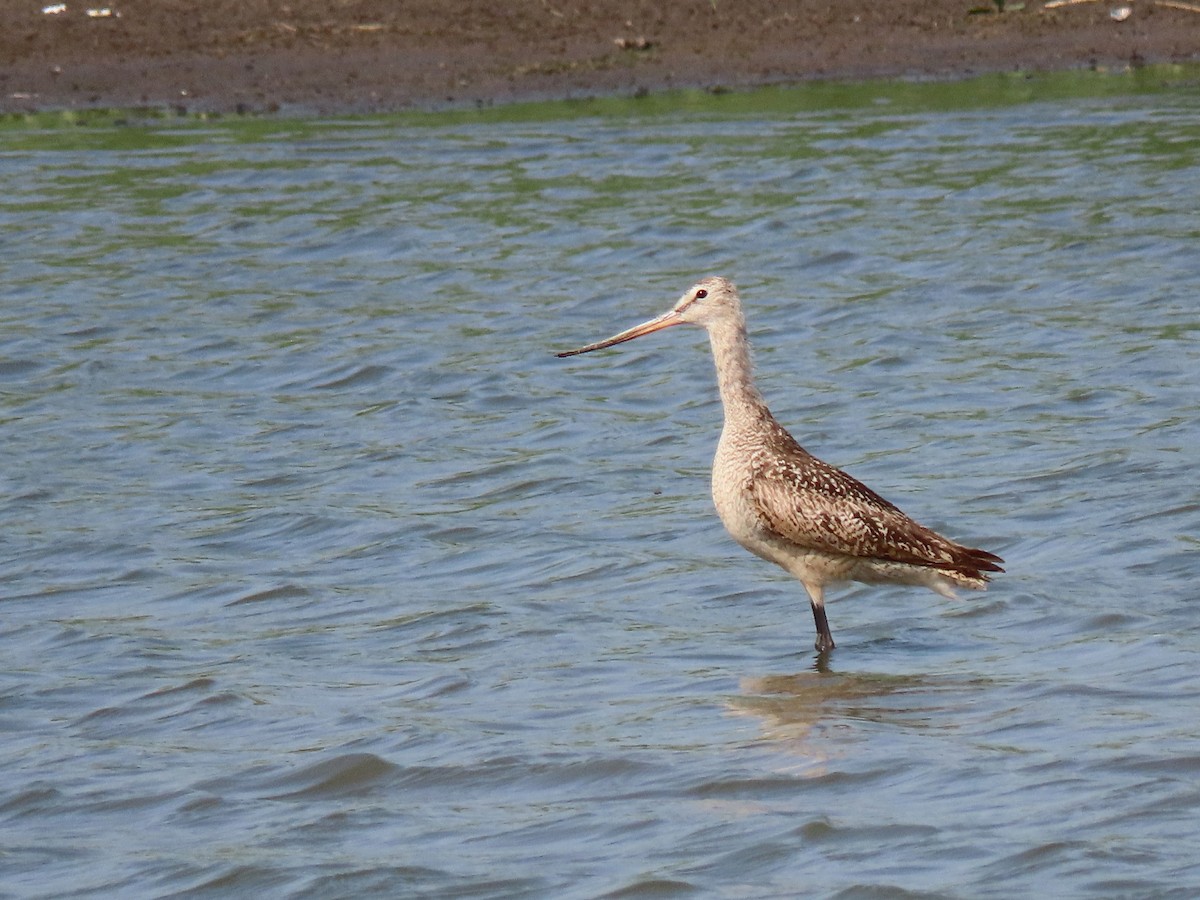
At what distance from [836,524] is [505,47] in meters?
16.1

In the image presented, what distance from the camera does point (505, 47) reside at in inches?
920

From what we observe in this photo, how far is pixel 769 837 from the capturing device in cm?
628

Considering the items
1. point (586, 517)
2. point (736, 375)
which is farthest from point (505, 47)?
point (736, 375)

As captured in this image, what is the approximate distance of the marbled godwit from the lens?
809cm

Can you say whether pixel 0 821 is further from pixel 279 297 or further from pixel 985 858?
pixel 279 297

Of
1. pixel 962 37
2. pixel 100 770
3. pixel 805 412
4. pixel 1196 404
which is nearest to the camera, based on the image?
pixel 100 770

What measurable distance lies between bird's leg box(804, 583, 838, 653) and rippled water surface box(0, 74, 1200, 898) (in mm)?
106

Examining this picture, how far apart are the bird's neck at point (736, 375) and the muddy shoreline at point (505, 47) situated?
45.6 feet

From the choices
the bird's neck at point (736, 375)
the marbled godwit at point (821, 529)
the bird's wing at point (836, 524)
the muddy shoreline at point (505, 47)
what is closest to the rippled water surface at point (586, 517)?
the marbled godwit at point (821, 529)

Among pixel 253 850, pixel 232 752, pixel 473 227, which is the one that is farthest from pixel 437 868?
pixel 473 227

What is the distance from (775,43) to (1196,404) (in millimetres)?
12730

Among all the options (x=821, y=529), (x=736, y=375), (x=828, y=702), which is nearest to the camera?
(x=828, y=702)

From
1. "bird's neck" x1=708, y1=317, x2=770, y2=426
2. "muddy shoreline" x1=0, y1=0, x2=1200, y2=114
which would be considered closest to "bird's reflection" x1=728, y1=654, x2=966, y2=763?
"bird's neck" x1=708, y1=317, x2=770, y2=426

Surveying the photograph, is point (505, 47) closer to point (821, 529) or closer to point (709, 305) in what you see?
point (709, 305)
